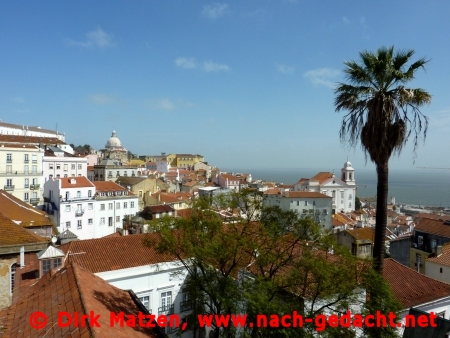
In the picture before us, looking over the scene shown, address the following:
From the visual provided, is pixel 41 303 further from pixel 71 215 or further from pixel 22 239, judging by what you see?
pixel 71 215

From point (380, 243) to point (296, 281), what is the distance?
3.34 m

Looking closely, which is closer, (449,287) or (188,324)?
(188,324)

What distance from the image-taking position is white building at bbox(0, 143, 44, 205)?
4667cm

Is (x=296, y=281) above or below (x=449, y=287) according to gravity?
above

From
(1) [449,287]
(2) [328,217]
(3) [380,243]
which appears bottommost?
(2) [328,217]

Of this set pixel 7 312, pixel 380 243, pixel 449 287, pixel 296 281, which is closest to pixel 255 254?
pixel 296 281

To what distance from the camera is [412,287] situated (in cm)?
1353

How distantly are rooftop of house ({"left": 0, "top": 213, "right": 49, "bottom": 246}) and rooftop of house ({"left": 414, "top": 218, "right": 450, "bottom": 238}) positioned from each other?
23456 millimetres

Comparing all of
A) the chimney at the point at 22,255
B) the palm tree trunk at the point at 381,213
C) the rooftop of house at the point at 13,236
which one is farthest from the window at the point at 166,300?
the palm tree trunk at the point at 381,213

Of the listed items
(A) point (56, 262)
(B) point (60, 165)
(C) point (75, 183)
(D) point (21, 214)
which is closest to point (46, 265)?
(A) point (56, 262)

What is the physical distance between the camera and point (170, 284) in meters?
16.5

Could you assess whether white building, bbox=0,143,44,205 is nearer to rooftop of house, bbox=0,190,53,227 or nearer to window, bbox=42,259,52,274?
rooftop of house, bbox=0,190,53,227

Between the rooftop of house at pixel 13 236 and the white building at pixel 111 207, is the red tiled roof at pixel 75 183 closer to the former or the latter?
the white building at pixel 111 207

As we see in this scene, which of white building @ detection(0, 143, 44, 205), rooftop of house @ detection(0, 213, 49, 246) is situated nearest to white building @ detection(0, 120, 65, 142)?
white building @ detection(0, 143, 44, 205)
